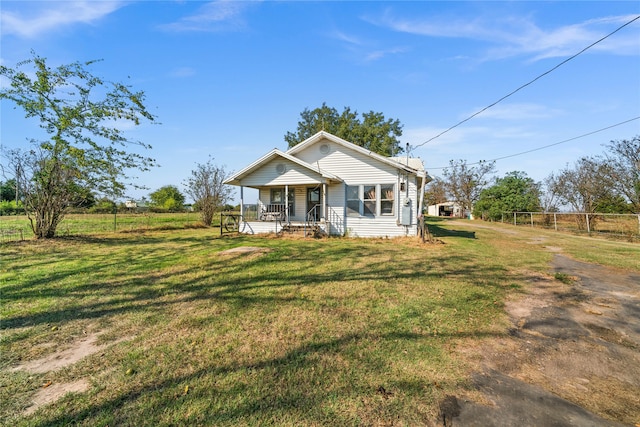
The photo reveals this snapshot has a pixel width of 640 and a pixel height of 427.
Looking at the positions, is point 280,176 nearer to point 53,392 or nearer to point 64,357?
point 64,357

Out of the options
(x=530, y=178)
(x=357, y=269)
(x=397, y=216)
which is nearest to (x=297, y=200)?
(x=397, y=216)

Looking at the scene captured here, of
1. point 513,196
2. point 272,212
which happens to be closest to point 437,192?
point 513,196

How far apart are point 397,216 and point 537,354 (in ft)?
33.1

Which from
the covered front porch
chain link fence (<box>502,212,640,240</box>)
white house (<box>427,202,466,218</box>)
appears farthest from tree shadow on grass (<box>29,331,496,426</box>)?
white house (<box>427,202,466,218</box>)

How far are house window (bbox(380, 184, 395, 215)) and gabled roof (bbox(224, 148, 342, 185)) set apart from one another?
222 cm

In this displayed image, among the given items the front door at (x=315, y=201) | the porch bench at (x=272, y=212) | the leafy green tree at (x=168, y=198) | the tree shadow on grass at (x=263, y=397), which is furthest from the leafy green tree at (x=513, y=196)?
the leafy green tree at (x=168, y=198)

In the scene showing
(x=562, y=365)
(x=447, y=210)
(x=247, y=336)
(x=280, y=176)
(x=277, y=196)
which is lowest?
(x=562, y=365)

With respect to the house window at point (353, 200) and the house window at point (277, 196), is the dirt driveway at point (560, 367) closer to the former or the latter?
the house window at point (353, 200)

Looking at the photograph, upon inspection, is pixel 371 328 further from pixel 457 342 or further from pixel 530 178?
pixel 530 178

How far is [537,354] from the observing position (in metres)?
3.14

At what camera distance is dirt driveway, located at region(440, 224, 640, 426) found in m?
2.18

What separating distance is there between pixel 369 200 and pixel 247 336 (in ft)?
35.4

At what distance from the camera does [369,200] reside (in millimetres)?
13391

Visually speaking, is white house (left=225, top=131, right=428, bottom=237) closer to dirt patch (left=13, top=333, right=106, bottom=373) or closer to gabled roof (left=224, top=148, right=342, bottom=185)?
gabled roof (left=224, top=148, right=342, bottom=185)
